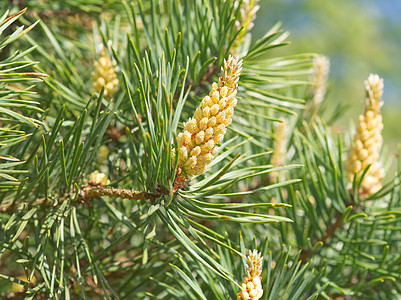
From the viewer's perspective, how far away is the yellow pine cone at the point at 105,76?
1.47ft

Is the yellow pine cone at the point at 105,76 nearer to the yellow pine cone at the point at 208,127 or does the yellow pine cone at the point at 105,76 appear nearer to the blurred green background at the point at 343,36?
the yellow pine cone at the point at 208,127

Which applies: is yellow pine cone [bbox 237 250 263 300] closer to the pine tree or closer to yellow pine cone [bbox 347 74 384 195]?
the pine tree

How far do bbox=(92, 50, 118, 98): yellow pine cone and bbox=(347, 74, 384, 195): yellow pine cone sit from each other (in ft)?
0.89

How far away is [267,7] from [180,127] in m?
2.77

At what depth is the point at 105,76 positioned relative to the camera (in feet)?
1.47

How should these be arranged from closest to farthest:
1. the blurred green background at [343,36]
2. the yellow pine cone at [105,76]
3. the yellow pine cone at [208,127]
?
the yellow pine cone at [208,127], the yellow pine cone at [105,76], the blurred green background at [343,36]

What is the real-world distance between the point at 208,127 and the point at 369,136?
243 millimetres

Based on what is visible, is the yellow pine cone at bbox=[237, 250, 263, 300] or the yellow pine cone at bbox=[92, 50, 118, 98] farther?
the yellow pine cone at bbox=[92, 50, 118, 98]

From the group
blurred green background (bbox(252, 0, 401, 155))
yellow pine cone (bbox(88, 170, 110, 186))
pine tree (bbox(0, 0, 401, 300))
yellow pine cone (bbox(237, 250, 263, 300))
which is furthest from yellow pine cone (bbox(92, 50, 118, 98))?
blurred green background (bbox(252, 0, 401, 155))

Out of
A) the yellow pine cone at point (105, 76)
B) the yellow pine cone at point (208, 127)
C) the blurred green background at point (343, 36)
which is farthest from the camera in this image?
the blurred green background at point (343, 36)

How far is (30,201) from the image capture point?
362 mm

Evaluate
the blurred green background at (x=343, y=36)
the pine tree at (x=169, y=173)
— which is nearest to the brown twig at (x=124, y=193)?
the pine tree at (x=169, y=173)

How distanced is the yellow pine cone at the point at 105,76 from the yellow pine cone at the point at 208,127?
0.17m

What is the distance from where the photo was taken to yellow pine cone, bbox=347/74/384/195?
464mm
